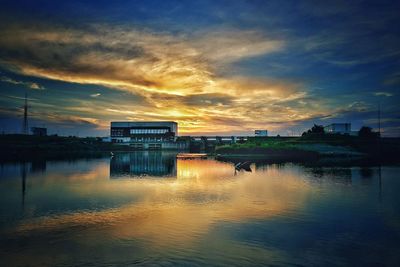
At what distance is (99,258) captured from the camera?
1329 cm

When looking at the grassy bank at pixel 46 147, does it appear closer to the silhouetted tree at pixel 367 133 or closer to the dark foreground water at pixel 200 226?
the dark foreground water at pixel 200 226

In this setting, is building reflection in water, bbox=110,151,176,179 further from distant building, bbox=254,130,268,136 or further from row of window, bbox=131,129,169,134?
distant building, bbox=254,130,268,136

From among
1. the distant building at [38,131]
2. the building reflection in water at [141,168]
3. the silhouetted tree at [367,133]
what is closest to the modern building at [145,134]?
the distant building at [38,131]

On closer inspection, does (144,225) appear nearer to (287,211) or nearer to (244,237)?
(244,237)

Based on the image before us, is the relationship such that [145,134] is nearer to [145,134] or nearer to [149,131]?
[145,134]

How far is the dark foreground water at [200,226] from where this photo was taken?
1345 centimetres

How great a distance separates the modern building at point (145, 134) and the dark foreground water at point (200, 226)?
12094 cm

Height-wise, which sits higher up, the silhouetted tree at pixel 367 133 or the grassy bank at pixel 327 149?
the silhouetted tree at pixel 367 133

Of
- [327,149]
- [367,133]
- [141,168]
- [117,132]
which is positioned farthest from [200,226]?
[117,132]

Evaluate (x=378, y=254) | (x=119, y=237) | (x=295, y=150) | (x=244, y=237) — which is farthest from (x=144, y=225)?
(x=295, y=150)

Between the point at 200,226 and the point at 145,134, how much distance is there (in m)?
141

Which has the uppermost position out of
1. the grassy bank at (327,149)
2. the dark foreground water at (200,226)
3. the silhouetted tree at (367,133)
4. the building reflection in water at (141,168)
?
the silhouetted tree at (367,133)

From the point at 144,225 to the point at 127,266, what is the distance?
5.83 metres

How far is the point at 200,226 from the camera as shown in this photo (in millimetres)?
18062
